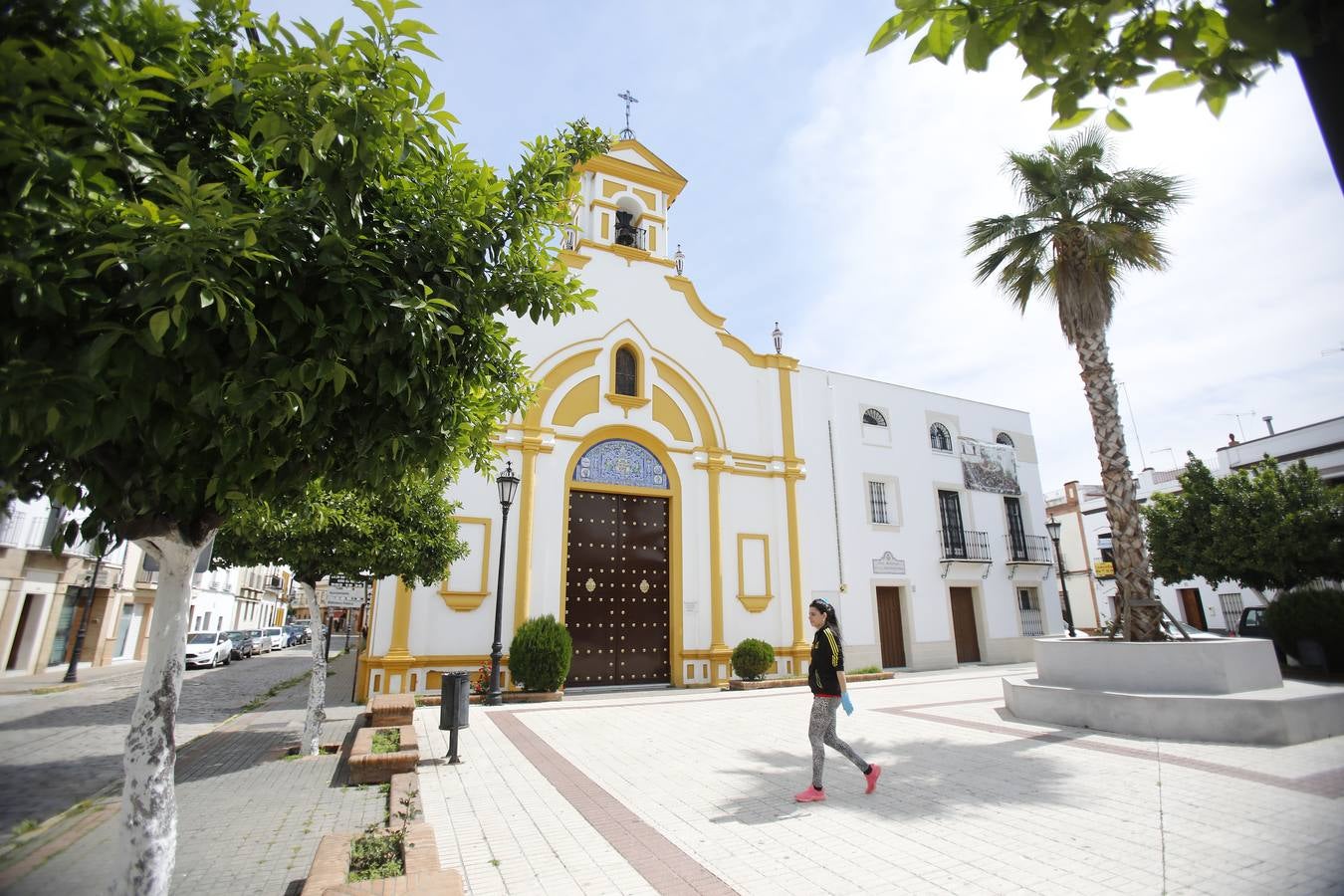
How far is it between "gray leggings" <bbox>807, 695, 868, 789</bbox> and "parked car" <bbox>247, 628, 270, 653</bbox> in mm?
34681

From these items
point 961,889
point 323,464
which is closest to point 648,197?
point 323,464

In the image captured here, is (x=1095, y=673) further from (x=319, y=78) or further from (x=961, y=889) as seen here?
(x=319, y=78)

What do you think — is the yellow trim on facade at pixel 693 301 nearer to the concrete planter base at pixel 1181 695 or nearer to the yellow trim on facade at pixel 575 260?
the yellow trim on facade at pixel 575 260

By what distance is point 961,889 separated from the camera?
362cm

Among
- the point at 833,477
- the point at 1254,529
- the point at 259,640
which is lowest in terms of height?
the point at 259,640

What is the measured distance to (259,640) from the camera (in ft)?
111

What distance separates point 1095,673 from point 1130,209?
286 inches

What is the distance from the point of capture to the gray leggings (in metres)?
5.45

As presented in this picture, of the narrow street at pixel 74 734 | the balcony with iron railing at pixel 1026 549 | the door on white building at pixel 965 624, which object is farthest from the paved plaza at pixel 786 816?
the balcony with iron railing at pixel 1026 549

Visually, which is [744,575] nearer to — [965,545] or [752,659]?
[752,659]

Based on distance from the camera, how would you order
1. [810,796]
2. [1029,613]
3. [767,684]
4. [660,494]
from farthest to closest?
[1029,613]
[660,494]
[767,684]
[810,796]

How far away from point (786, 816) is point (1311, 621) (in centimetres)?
1351

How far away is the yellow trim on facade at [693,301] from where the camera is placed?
17047 mm

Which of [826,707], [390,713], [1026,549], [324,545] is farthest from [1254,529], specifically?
[324,545]
